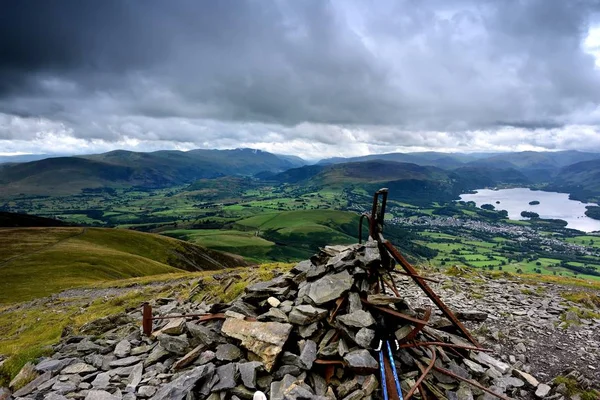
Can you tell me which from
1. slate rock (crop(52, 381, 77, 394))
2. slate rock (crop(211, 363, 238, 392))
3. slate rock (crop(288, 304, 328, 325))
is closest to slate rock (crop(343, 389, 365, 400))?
slate rock (crop(288, 304, 328, 325))

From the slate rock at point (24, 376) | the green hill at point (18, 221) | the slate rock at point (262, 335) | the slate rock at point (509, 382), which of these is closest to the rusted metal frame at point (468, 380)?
the slate rock at point (509, 382)

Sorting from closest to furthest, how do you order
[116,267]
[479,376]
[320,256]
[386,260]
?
[479,376] < [386,260] < [320,256] < [116,267]

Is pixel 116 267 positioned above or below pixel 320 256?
below

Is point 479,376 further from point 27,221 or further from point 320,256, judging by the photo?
point 27,221

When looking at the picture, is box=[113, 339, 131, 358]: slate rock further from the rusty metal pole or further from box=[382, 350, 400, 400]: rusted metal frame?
box=[382, 350, 400, 400]: rusted metal frame

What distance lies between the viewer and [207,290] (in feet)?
82.7

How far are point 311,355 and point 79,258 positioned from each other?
8485cm

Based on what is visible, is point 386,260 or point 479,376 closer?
point 479,376

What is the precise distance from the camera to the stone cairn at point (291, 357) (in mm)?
10609

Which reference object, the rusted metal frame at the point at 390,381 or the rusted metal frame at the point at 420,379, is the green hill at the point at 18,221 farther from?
the rusted metal frame at the point at 420,379

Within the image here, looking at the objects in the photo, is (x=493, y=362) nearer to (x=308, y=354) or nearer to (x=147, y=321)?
(x=308, y=354)

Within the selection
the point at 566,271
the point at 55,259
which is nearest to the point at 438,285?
the point at 55,259

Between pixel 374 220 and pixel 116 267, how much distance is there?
254 ft

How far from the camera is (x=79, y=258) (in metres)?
76.8
